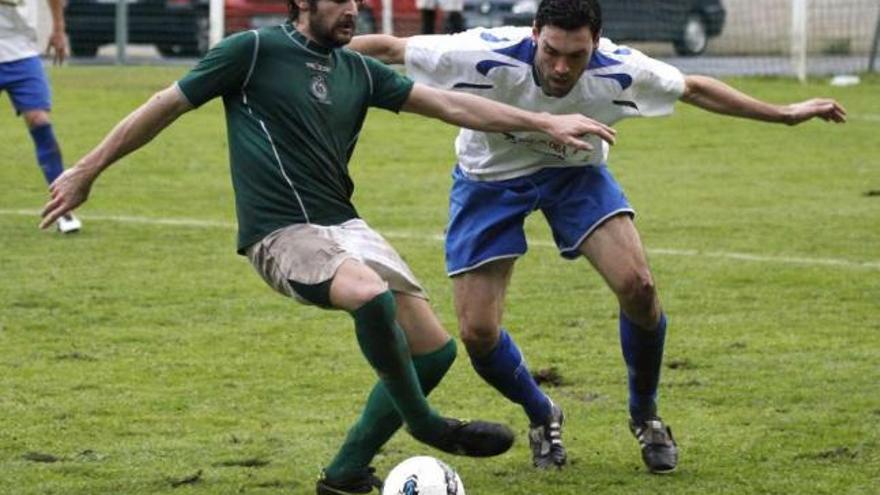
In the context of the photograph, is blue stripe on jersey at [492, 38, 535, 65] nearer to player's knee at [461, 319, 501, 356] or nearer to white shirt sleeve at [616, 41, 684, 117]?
white shirt sleeve at [616, 41, 684, 117]

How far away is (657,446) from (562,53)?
1.44 m

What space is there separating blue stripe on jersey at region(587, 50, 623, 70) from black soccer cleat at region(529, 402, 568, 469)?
1292mm

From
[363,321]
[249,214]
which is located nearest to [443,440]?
[363,321]

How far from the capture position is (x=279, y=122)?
671cm

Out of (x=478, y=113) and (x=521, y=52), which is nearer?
(x=478, y=113)

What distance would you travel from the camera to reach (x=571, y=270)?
12.3 metres

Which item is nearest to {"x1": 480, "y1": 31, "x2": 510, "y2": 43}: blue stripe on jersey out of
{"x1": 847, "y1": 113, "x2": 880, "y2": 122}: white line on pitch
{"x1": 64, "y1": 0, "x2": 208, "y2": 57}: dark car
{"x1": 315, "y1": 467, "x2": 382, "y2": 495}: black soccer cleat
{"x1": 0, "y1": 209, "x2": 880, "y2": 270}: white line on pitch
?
{"x1": 315, "y1": 467, "x2": 382, "y2": 495}: black soccer cleat

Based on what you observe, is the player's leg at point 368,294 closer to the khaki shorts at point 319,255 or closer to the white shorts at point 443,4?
the khaki shorts at point 319,255

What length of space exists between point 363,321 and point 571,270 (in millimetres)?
6010

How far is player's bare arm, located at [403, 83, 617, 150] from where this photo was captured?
6.77 meters

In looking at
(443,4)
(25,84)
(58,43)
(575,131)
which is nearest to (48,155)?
(25,84)

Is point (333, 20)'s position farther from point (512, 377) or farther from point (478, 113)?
point (512, 377)

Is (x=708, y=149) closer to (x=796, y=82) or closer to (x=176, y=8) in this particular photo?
(x=796, y=82)

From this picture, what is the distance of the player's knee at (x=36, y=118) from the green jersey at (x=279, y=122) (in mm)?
7090
